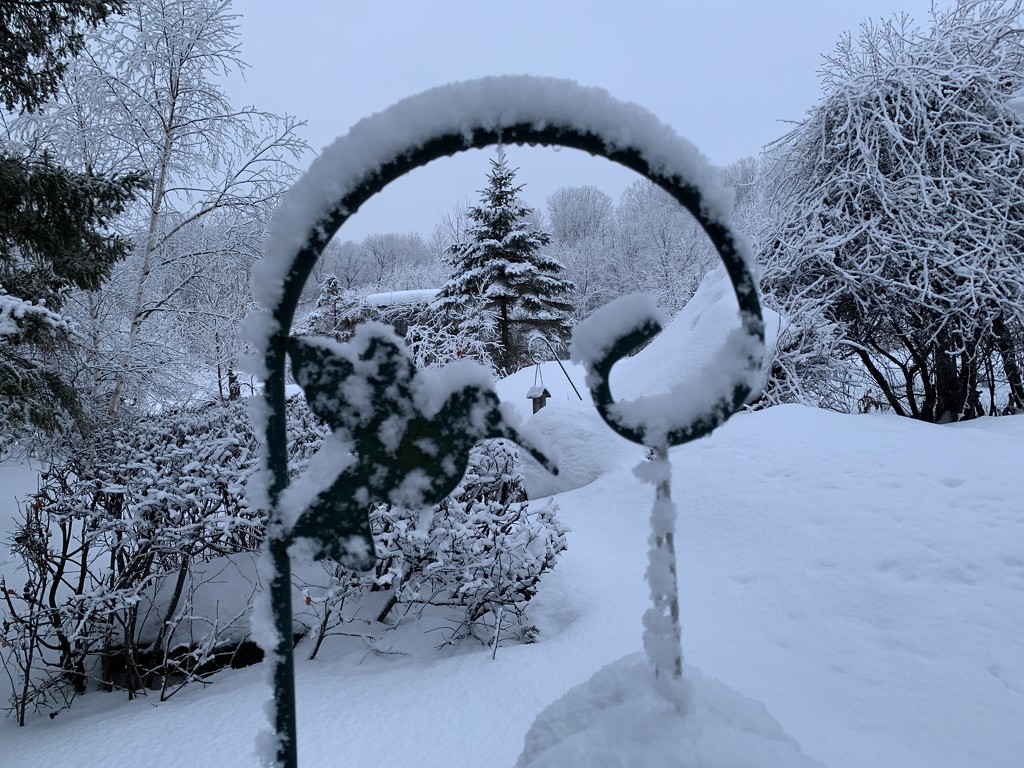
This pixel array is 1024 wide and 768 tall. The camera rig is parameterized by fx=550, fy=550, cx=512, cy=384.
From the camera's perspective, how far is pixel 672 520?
1.93 feet

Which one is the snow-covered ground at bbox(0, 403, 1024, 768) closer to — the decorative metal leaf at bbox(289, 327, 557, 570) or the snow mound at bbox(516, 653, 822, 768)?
the snow mound at bbox(516, 653, 822, 768)

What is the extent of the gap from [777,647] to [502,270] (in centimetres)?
1189

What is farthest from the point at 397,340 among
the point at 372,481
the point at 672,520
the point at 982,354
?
the point at 982,354

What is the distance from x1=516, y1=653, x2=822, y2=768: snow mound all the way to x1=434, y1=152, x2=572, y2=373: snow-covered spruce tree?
41.0 feet

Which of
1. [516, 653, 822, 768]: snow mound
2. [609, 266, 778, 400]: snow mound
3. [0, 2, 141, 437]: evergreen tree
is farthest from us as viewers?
[609, 266, 778, 400]: snow mound

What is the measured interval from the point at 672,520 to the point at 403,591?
2.76 meters

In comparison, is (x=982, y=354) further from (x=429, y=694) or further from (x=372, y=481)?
(x=372, y=481)

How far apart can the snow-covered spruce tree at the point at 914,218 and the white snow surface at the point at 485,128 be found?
19.2 ft

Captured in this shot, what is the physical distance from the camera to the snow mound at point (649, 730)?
528 millimetres

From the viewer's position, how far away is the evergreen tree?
398cm

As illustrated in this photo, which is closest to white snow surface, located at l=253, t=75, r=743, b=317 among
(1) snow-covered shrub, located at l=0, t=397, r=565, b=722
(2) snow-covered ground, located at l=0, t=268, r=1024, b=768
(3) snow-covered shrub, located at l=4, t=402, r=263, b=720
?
(2) snow-covered ground, located at l=0, t=268, r=1024, b=768

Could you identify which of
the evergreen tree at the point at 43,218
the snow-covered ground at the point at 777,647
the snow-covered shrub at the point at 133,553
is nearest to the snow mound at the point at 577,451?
the snow-covered ground at the point at 777,647

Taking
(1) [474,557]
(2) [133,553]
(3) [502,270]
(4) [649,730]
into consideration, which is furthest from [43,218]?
(3) [502,270]

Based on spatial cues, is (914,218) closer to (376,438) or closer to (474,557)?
(474,557)
